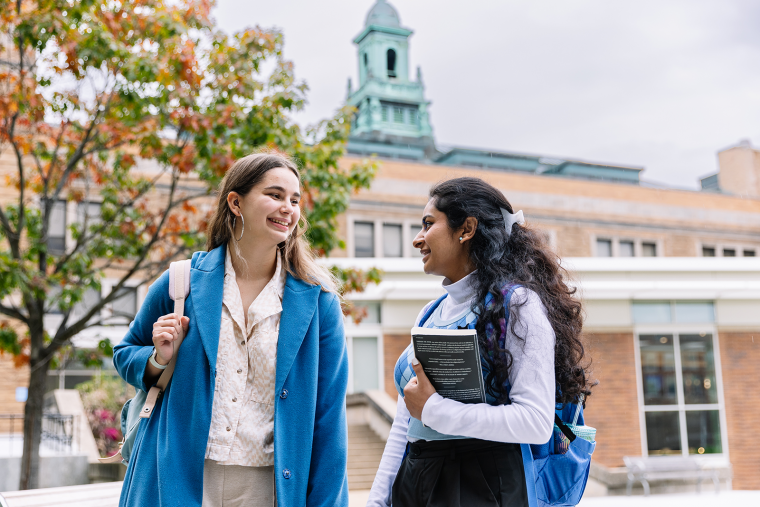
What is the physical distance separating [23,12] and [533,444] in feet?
27.7

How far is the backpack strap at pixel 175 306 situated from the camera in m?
2.54

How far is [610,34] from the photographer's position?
48.0 metres

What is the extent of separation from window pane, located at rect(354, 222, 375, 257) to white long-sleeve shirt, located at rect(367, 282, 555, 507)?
74.8 ft

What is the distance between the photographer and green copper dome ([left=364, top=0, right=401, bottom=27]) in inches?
1769

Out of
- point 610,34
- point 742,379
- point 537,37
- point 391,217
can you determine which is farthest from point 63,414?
point 537,37

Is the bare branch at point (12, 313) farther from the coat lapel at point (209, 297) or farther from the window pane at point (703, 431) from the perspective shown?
the window pane at point (703, 431)

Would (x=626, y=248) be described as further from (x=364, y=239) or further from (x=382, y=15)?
(x=382, y=15)

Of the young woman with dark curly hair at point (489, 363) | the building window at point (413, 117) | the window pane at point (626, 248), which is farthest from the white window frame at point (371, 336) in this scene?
the building window at point (413, 117)

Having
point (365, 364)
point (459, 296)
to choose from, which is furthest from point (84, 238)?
point (365, 364)

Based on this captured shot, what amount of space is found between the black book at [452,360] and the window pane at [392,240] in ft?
75.7

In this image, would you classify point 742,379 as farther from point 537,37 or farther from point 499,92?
point 499,92

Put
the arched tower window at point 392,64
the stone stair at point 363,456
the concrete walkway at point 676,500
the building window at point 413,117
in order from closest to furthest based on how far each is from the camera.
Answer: the concrete walkway at point 676,500 → the stone stair at point 363,456 → the arched tower window at point 392,64 → the building window at point 413,117

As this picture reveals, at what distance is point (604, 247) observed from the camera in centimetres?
2944

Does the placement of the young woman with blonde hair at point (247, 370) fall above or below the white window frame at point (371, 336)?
below
